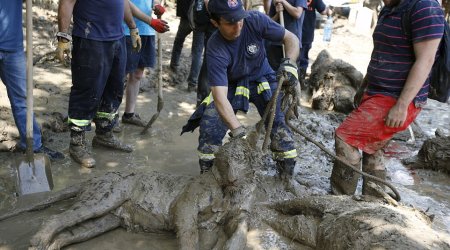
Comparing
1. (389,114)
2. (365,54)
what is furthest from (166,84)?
(365,54)

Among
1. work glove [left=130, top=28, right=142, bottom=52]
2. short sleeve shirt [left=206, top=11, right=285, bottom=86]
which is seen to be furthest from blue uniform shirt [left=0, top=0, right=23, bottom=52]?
short sleeve shirt [left=206, top=11, right=285, bottom=86]

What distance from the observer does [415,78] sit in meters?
3.14

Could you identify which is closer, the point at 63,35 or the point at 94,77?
the point at 63,35

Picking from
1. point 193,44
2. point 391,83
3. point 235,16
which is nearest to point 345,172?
point 391,83

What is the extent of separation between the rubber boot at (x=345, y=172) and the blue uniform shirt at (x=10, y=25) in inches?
121

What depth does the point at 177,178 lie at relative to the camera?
11.4 ft

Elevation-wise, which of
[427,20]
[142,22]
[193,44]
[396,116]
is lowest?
[193,44]

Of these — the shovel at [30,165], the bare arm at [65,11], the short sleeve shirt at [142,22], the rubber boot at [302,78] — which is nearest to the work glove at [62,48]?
the bare arm at [65,11]

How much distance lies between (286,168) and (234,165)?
39.9 inches

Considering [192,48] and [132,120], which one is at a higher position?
[192,48]

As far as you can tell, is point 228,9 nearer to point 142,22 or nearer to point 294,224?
point 294,224

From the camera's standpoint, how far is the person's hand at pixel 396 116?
3.25 meters

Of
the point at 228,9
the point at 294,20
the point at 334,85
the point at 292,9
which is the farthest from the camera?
the point at 334,85

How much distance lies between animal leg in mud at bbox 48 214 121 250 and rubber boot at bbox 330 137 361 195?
199 centimetres
